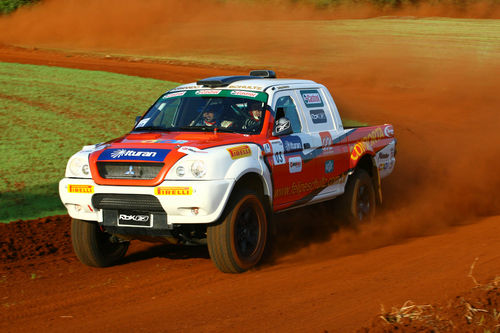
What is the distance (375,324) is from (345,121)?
15.1 meters

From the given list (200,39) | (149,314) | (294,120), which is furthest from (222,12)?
(149,314)

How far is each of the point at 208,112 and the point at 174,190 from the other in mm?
1733

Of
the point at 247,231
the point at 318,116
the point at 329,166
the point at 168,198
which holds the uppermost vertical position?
the point at 318,116

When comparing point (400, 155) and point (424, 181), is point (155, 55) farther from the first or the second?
point (424, 181)

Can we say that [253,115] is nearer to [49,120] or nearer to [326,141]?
[326,141]

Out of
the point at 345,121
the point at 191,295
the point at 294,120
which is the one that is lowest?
the point at 345,121

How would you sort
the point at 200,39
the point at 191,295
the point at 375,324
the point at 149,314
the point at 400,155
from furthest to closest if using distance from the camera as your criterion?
the point at 200,39, the point at 400,155, the point at 191,295, the point at 149,314, the point at 375,324

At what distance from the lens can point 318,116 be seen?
9273 millimetres

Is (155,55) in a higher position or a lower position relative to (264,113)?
lower

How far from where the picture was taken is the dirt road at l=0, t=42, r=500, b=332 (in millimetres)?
5961

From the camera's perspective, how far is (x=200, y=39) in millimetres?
40312

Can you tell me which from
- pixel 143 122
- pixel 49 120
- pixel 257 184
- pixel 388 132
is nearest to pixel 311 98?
pixel 388 132

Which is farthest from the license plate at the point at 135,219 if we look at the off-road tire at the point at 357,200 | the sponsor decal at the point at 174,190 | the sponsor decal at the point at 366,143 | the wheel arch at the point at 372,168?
the wheel arch at the point at 372,168

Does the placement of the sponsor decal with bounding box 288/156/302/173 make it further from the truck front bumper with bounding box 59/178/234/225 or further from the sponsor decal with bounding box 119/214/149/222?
the sponsor decal with bounding box 119/214/149/222
